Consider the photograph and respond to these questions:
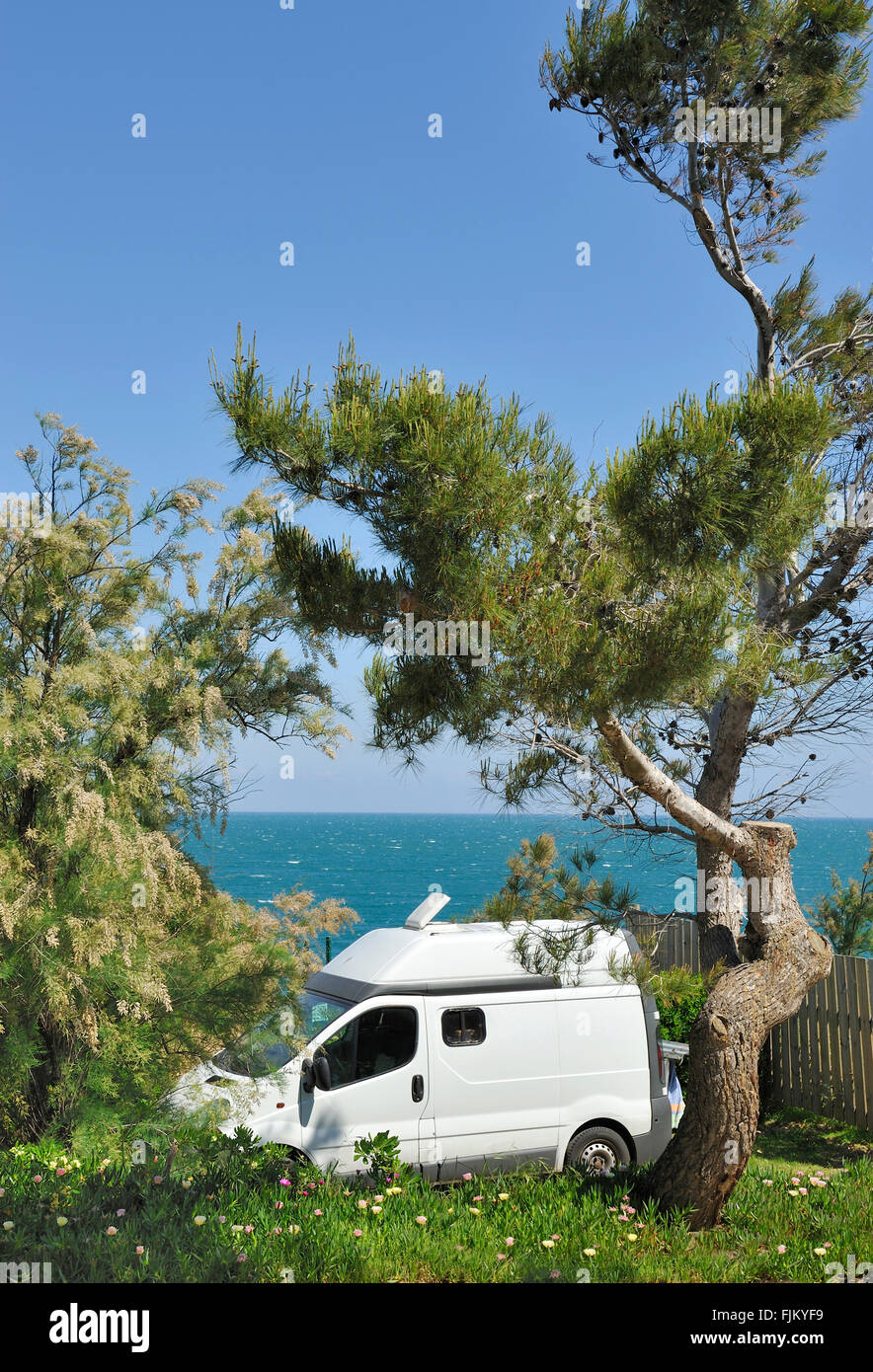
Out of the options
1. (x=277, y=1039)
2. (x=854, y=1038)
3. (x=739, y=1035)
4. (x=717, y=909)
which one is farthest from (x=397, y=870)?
(x=739, y=1035)

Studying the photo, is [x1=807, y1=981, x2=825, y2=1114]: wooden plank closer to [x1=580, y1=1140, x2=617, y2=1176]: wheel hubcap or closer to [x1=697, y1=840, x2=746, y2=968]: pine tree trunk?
[x1=580, y1=1140, x2=617, y2=1176]: wheel hubcap

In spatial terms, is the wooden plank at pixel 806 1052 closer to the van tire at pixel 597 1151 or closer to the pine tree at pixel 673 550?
the van tire at pixel 597 1151

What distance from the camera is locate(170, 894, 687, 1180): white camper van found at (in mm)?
7094

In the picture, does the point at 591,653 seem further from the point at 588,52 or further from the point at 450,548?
the point at 588,52

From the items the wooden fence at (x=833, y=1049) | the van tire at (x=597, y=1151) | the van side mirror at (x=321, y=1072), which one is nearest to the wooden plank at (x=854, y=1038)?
the wooden fence at (x=833, y=1049)

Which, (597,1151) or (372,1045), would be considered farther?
(597,1151)

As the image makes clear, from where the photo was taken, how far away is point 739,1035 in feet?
17.6

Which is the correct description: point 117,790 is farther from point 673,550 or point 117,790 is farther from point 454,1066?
point 673,550

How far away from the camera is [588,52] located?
6.01 metres

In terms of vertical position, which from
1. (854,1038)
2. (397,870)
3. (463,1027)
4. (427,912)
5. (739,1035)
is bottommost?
(397,870)

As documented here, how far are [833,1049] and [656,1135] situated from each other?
2.31 meters

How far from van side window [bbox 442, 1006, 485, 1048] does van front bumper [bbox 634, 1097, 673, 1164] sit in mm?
1673

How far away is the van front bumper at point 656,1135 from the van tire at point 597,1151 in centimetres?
11

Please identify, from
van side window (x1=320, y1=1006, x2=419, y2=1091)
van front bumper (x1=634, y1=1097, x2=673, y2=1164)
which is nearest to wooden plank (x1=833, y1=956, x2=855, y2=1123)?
van front bumper (x1=634, y1=1097, x2=673, y2=1164)
